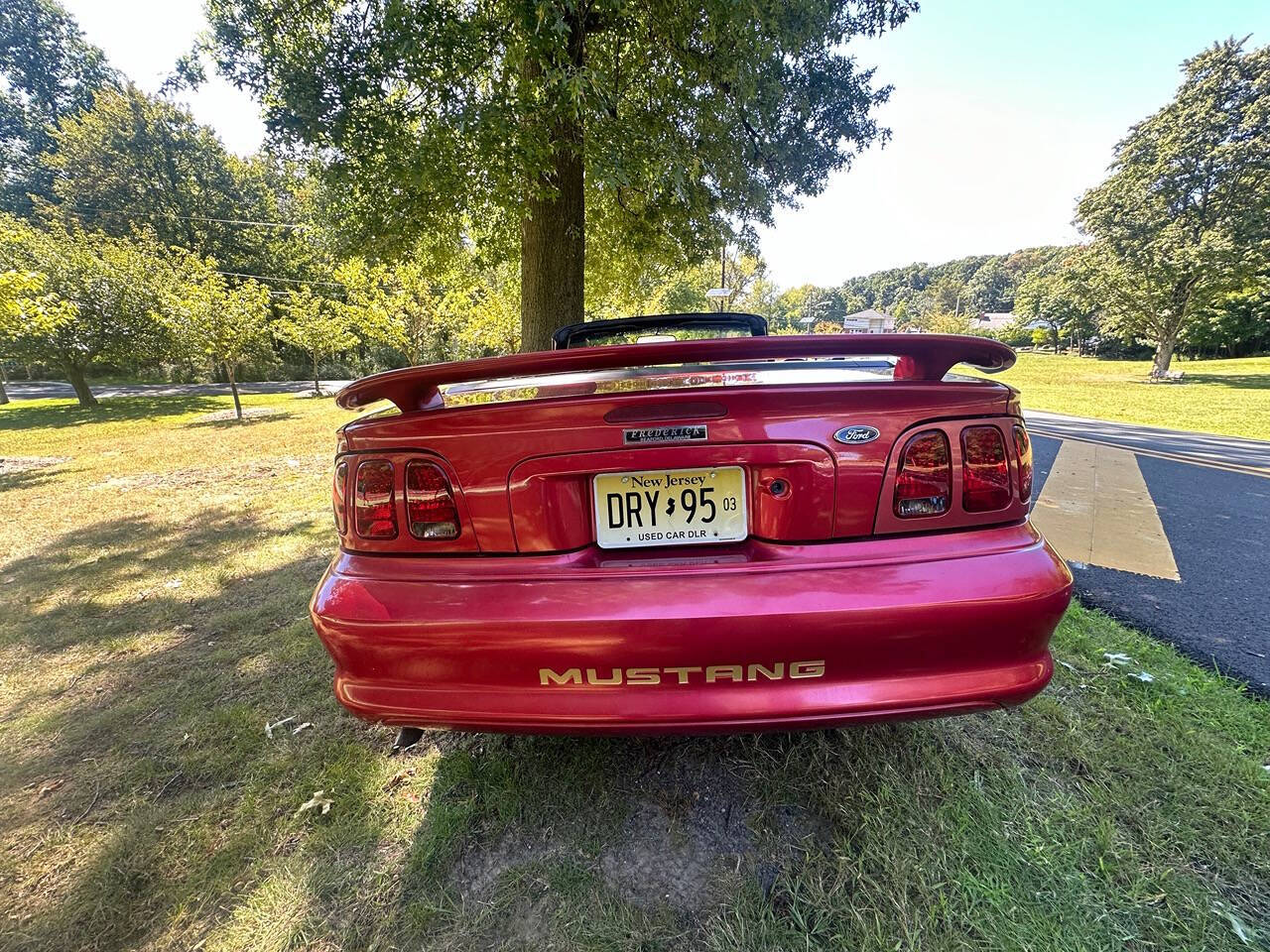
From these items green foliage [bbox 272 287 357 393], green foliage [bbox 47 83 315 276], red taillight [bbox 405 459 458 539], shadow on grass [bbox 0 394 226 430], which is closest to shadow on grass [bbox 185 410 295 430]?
shadow on grass [bbox 0 394 226 430]

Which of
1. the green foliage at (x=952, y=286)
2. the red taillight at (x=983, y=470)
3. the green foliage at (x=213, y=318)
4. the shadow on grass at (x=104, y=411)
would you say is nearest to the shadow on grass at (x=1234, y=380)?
the red taillight at (x=983, y=470)

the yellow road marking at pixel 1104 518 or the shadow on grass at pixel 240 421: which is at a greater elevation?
the shadow on grass at pixel 240 421

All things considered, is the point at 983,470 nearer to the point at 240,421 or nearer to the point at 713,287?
the point at 240,421

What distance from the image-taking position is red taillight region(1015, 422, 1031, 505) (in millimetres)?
1360

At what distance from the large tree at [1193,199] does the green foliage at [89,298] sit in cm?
3471

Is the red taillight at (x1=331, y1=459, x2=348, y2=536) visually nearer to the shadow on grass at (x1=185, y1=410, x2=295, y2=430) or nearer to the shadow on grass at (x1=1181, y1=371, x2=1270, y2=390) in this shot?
the shadow on grass at (x1=185, y1=410, x2=295, y2=430)

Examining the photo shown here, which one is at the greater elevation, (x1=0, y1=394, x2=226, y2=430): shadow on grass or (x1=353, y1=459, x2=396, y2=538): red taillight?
(x1=353, y1=459, x2=396, y2=538): red taillight

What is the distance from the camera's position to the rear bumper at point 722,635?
1.19 m

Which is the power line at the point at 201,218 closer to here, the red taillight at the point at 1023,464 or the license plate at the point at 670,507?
the license plate at the point at 670,507

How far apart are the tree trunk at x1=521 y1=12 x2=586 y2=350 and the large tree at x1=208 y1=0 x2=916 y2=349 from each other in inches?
0.6

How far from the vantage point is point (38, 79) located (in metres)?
32.7

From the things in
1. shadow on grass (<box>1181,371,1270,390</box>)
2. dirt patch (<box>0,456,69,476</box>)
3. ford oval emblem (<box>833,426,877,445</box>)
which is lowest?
shadow on grass (<box>1181,371,1270,390</box>)

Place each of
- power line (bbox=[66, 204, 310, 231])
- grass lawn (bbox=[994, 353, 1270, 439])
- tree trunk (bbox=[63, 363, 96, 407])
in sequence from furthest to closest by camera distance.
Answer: power line (bbox=[66, 204, 310, 231])
tree trunk (bbox=[63, 363, 96, 407])
grass lawn (bbox=[994, 353, 1270, 439])

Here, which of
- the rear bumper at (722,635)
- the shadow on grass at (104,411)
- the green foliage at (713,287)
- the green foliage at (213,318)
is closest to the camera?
the rear bumper at (722,635)
